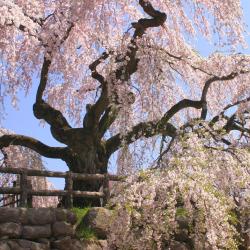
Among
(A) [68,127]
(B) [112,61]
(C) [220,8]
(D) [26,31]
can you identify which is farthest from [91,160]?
(C) [220,8]

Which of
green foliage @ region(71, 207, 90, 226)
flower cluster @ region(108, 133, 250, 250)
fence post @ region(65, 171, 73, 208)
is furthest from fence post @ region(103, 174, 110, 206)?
flower cluster @ region(108, 133, 250, 250)

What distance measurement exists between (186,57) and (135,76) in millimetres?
1321

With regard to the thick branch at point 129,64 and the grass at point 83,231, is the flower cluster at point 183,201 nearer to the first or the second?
the grass at point 83,231

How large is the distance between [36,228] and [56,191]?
1235 millimetres

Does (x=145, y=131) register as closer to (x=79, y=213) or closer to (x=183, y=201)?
(x=79, y=213)

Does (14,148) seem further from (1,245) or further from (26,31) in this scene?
(1,245)

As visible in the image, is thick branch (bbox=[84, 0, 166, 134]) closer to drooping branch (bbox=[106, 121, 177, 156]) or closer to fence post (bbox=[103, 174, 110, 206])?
drooping branch (bbox=[106, 121, 177, 156])

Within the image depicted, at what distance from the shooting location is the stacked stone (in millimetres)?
9047

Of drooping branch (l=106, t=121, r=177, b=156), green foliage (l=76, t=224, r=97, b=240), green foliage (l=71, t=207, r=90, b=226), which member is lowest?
green foliage (l=76, t=224, r=97, b=240)

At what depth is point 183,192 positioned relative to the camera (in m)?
7.68

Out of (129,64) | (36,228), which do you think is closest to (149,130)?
(129,64)

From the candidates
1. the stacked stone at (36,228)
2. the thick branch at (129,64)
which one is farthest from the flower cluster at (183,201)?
the thick branch at (129,64)

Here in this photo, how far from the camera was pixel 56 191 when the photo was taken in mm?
10469

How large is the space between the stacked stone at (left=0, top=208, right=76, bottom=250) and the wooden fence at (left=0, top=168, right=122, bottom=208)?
2.29ft
